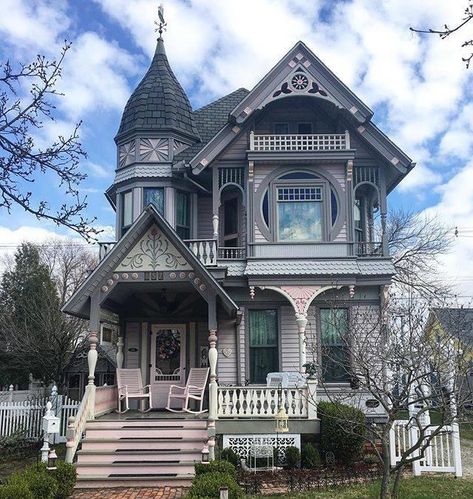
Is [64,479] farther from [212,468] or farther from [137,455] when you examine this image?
[212,468]

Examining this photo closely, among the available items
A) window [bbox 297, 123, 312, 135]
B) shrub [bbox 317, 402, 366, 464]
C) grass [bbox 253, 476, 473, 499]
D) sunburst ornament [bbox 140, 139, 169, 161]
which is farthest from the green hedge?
window [bbox 297, 123, 312, 135]

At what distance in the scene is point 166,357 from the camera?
15.0 metres

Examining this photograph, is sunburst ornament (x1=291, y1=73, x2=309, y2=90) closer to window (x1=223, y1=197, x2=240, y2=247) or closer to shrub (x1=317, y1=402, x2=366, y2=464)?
window (x1=223, y1=197, x2=240, y2=247)

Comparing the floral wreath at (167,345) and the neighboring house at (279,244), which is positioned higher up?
the neighboring house at (279,244)

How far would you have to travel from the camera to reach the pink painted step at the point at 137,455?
10.4 metres

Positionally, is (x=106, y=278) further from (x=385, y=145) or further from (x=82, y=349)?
(x=82, y=349)

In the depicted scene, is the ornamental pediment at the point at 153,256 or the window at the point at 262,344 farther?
the window at the point at 262,344

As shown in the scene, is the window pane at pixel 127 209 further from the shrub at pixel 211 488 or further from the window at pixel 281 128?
the shrub at pixel 211 488

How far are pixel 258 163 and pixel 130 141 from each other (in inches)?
176

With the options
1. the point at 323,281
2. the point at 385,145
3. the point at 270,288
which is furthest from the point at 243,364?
the point at 385,145

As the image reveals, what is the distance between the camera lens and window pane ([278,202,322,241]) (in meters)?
14.7

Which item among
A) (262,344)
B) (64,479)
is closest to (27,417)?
(262,344)

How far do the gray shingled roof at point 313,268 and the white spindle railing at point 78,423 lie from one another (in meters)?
4.95

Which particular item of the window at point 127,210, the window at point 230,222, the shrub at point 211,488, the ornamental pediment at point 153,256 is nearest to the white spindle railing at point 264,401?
the ornamental pediment at point 153,256
